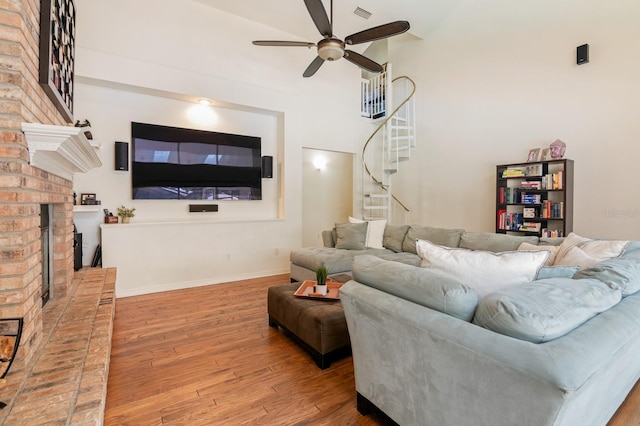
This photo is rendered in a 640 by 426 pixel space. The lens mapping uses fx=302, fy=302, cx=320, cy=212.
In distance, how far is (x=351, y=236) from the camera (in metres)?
4.39

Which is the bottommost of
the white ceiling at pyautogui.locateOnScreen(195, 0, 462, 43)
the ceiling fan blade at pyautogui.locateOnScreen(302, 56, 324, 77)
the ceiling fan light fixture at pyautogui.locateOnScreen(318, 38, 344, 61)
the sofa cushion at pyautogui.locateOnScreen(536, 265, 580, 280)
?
the sofa cushion at pyautogui.locateOnScreen(536, 265, 580, 280)

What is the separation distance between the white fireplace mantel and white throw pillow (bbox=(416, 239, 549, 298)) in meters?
2.11

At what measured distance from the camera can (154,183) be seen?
13.7ft

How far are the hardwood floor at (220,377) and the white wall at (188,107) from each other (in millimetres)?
1077

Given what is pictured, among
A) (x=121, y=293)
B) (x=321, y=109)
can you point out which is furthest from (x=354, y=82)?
(x=121, y=293)

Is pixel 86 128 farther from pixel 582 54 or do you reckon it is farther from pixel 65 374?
pixel 582 54

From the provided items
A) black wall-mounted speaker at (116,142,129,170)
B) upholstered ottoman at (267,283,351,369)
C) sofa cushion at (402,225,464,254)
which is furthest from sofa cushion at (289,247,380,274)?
black wall-mounted speaker at (116,142,129,170)

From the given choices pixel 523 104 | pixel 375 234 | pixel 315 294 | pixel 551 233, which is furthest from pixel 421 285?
pixel 523 104

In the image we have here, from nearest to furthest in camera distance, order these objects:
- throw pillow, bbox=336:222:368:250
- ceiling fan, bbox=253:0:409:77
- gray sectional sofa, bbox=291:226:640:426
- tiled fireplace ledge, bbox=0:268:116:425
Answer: gray sectional sofa, bbox=291:226:640:426, tiled fireplace ledge, bbox=0:268:116:425, ceiling fan, bbox=253:0:409:77, throw pillow, bbox=336:222:368:250

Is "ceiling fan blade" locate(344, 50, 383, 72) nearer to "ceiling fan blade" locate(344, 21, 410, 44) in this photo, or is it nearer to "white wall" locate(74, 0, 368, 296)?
"ceiling fan blade" locate(344, 21, 410, 44)

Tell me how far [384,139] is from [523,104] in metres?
2.33

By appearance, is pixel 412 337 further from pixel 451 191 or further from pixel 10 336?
pixel 451 191

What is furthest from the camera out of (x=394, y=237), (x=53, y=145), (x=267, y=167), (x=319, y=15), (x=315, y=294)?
(x=267, y=167)

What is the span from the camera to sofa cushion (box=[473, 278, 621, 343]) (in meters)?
1.00
